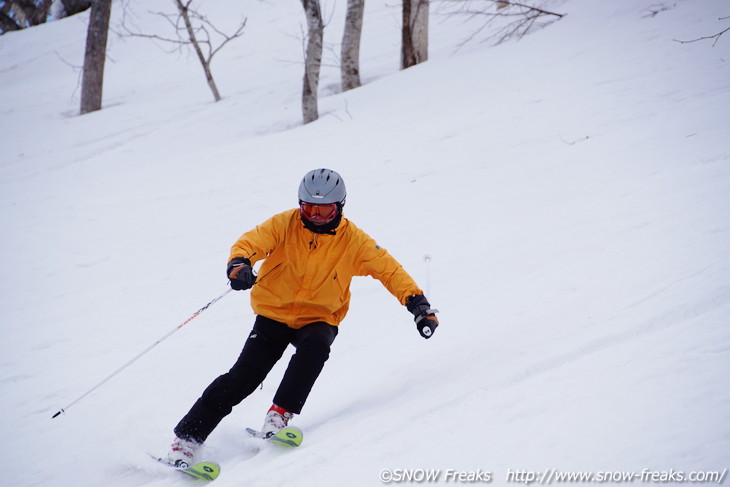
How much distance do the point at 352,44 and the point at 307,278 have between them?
9.71m

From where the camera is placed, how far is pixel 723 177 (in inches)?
183

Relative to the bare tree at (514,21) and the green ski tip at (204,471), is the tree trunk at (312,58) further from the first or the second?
the green ski tip at (204,471)

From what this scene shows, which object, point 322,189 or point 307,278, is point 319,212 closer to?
point 322,189

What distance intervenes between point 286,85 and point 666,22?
927cm

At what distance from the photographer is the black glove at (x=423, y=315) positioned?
310cm

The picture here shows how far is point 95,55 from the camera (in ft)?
50.4

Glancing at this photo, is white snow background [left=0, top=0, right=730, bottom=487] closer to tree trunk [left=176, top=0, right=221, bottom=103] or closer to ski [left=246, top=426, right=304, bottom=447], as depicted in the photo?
ski [left=246, top=426, right=304, bottom=447]

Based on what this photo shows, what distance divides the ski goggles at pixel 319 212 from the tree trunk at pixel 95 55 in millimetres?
15127

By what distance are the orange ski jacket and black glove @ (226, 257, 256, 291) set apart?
151 millimetres

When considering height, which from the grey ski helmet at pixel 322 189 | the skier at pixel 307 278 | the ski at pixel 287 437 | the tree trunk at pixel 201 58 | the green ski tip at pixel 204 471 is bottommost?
the green ski tip at pixel 204 471

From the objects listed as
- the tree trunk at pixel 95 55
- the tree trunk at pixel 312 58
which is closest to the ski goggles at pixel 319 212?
the tree trunk at pixel 312 58

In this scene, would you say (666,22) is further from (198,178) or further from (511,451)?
(511,451)

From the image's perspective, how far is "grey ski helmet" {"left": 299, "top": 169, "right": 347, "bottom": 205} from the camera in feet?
10.5

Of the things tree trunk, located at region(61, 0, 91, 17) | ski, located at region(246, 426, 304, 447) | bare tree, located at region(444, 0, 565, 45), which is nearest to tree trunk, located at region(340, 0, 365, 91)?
bare tree, located at region(444, 0, 565, 45)
